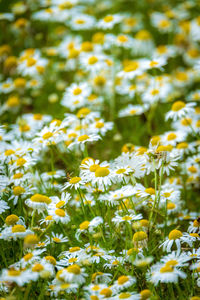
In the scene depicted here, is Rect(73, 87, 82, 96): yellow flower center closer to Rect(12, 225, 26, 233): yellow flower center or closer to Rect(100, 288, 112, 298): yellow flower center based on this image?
Rect(12, 225, 26, 233): yellow flower center

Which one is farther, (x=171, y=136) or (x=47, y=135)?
(x=171, y=136)

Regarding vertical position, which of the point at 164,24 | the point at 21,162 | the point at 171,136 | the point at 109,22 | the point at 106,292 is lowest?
A: the point at 106,292

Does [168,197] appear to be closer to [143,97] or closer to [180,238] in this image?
[180,238]

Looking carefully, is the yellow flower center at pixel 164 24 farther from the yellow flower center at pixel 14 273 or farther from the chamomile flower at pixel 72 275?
the yellow flower center at pixel 14 273

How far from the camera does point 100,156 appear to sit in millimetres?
3275

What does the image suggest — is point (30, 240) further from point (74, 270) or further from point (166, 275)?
point (166, 275)

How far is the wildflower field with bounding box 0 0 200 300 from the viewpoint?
1833mm

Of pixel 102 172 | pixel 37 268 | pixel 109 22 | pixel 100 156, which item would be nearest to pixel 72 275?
pixel 37 268

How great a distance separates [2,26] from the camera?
486cm

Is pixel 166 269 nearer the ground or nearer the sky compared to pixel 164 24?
nearer the ground

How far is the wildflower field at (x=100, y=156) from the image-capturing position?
6.01 feet

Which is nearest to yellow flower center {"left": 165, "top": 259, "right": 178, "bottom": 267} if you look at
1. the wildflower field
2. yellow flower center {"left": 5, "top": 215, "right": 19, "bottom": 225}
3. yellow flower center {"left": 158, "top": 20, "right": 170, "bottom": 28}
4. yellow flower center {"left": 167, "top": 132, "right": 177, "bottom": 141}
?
the wildflower field

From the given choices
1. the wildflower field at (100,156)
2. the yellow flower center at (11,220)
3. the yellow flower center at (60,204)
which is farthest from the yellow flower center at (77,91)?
the yellow flower center at (11,220)

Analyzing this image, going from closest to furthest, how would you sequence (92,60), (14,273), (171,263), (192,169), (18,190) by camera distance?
1. (14,273)
2. (171,263)
3. (18,190)
4. (192,169)
5. (92,60)
